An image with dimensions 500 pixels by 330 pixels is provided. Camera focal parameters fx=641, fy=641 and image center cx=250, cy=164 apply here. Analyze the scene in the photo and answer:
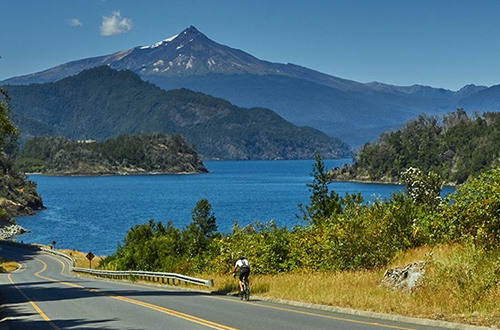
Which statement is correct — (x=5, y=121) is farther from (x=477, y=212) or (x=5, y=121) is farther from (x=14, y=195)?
(x=14, y=195)

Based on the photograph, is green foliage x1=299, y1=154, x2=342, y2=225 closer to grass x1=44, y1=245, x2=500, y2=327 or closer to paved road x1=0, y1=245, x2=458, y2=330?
paved road x1=0, y1=245, x2=458, y2=330

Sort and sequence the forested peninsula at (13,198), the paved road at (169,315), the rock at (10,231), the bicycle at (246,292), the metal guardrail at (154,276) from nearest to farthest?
the paved road at (169,315) → the bicycle at (246,292) → the metal guardrail at (154,276) → the rock at (10,231) → the forested peninsula at (13,198)

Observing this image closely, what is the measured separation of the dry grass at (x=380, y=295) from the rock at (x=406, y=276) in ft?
0.79

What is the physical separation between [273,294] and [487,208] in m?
8.39

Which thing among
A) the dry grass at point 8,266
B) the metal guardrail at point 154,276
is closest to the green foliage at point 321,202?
the metal guardrail at point 154,276

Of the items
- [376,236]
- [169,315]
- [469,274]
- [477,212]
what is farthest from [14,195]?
[469,274]

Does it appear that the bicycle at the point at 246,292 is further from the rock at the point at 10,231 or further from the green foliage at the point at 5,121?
the rock at the point at 10,231

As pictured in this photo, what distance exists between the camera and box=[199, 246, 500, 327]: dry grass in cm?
1461

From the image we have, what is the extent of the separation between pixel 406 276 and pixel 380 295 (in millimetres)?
1221

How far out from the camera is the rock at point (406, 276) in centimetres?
1785

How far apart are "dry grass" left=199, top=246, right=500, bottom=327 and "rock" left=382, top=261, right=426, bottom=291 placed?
240 mm

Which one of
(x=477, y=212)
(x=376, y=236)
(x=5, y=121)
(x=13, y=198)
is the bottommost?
(x=13, y=198)

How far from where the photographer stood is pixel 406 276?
18594mm

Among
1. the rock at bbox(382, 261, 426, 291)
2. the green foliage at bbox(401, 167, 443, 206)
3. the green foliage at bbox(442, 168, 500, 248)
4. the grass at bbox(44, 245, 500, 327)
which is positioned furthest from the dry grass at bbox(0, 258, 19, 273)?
the green foliage at bbox(442, 168, 500, 248)
